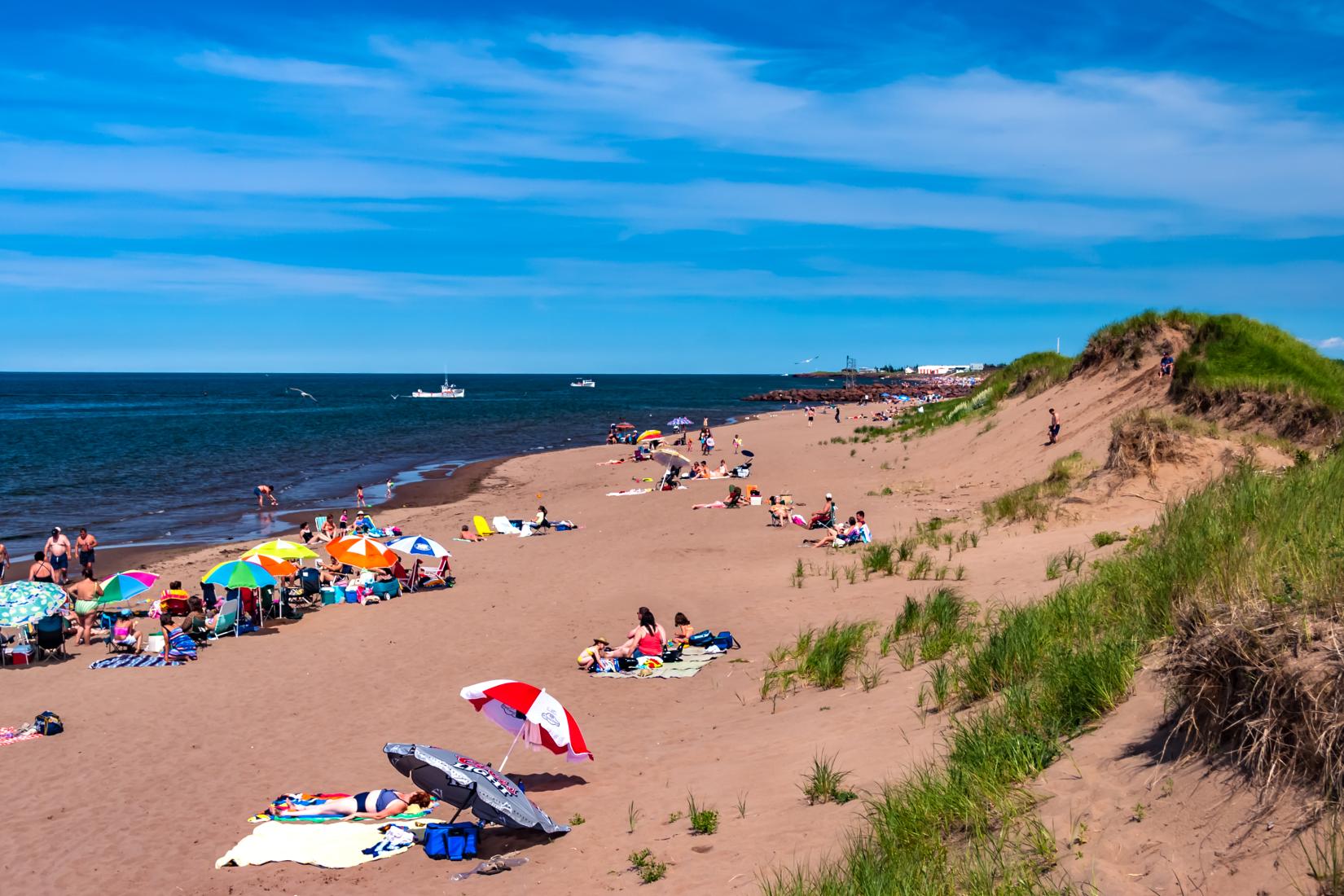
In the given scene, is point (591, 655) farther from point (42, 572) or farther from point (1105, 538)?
point (42, 572)

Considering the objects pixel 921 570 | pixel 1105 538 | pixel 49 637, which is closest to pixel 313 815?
pixel 49 637

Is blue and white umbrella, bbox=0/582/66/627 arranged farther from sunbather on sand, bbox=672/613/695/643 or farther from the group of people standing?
sunbather on sand, bbox=672/613/695/643

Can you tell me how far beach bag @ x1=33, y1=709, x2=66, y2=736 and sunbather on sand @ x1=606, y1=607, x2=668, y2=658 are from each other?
6795 millimetres

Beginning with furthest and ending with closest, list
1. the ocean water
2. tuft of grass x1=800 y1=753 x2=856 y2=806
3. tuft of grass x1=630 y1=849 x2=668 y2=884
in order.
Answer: the ocean water, tuft of grass x1=800 y1=753 x2=856 y2=806, tuft of grass x1=630 y1=849 x2=668 y2=884

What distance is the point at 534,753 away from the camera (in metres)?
9.91

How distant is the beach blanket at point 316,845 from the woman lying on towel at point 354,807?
15cm

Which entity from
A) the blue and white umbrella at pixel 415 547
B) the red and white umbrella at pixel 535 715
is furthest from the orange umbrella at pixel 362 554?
the red and white umbrella at pixel 535 715

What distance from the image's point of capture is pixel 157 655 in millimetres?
13922

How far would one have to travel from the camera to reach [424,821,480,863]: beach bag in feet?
24.7

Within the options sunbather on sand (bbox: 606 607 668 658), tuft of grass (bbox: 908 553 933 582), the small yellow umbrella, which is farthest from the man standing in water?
tuft of grass (bbox: 908 553 933 582)

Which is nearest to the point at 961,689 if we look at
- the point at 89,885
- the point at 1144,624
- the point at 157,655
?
the point at 1144,624

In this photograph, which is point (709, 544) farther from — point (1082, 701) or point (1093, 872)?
point (1093, 872)

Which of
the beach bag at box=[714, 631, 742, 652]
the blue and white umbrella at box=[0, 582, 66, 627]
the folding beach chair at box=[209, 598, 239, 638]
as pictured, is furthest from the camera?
the folding beach chair at box=[209, 598, 239, 638]

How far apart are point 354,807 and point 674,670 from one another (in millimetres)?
5053
